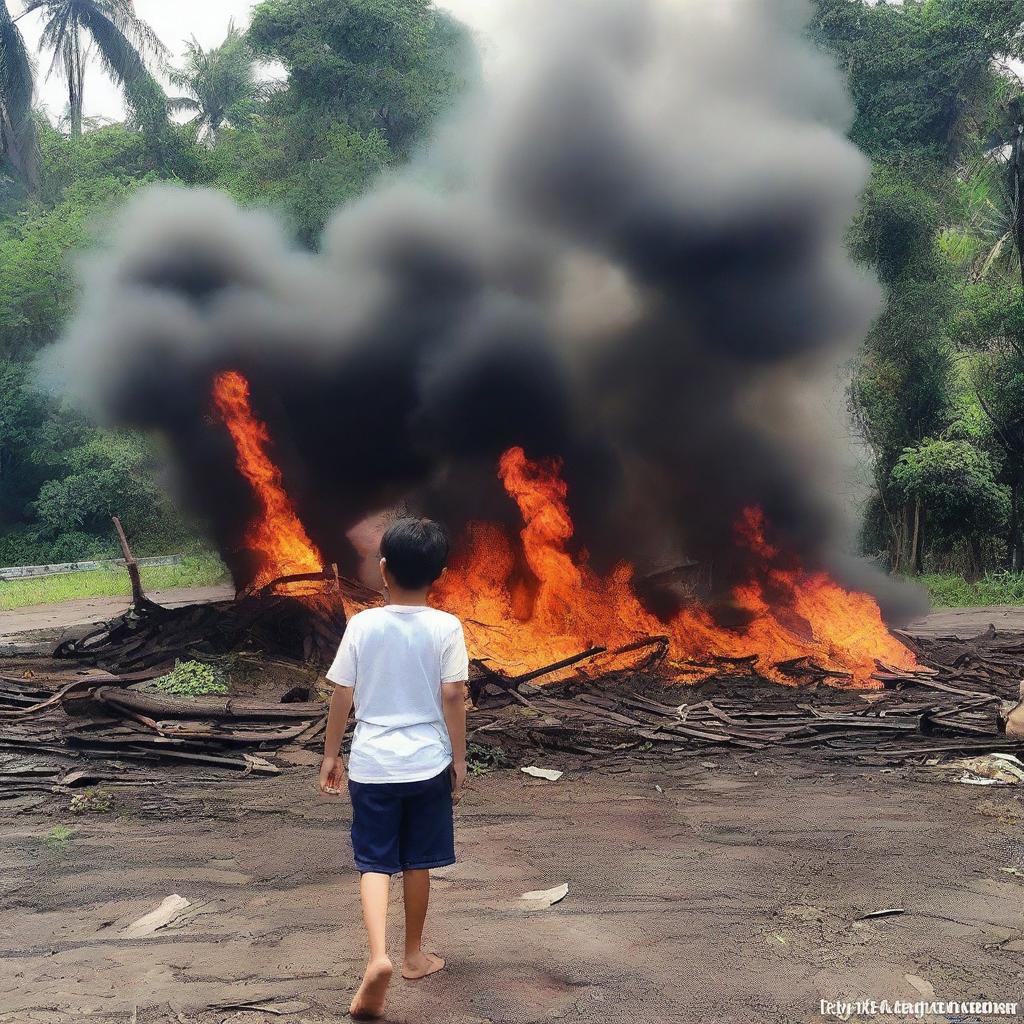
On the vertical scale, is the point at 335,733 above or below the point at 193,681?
above

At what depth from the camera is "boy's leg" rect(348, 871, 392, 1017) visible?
117 inches

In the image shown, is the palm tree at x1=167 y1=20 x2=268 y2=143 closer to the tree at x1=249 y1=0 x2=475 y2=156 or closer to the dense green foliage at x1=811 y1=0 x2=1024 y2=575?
the tree at x1=249 y1=0 x2=475 y2=156

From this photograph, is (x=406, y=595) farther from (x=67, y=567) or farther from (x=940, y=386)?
(x=67, y=567)

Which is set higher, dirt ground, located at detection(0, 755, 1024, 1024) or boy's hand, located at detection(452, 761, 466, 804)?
boy's hand, located at detection(452, 761, 466, 804)

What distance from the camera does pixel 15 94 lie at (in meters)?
28.9

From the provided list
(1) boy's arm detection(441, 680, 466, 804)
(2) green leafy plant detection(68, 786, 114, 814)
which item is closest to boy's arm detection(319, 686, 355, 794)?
(1) boy's arm detection(441, 680, 466, 804)

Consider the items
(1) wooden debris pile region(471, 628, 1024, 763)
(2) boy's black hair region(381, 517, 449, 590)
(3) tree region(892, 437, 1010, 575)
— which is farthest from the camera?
(3) tree region(892, 437, 1010, 575)

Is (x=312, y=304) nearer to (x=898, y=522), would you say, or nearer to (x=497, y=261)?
(x=497, y=261)

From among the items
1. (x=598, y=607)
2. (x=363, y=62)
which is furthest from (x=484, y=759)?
(x=363, y=62)

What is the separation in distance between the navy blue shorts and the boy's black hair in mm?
695

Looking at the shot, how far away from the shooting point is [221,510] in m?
13.5

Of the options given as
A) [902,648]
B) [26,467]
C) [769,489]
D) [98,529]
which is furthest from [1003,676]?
[26,467]

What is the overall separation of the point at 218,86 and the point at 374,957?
41.9 meters

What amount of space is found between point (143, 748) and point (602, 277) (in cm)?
977
